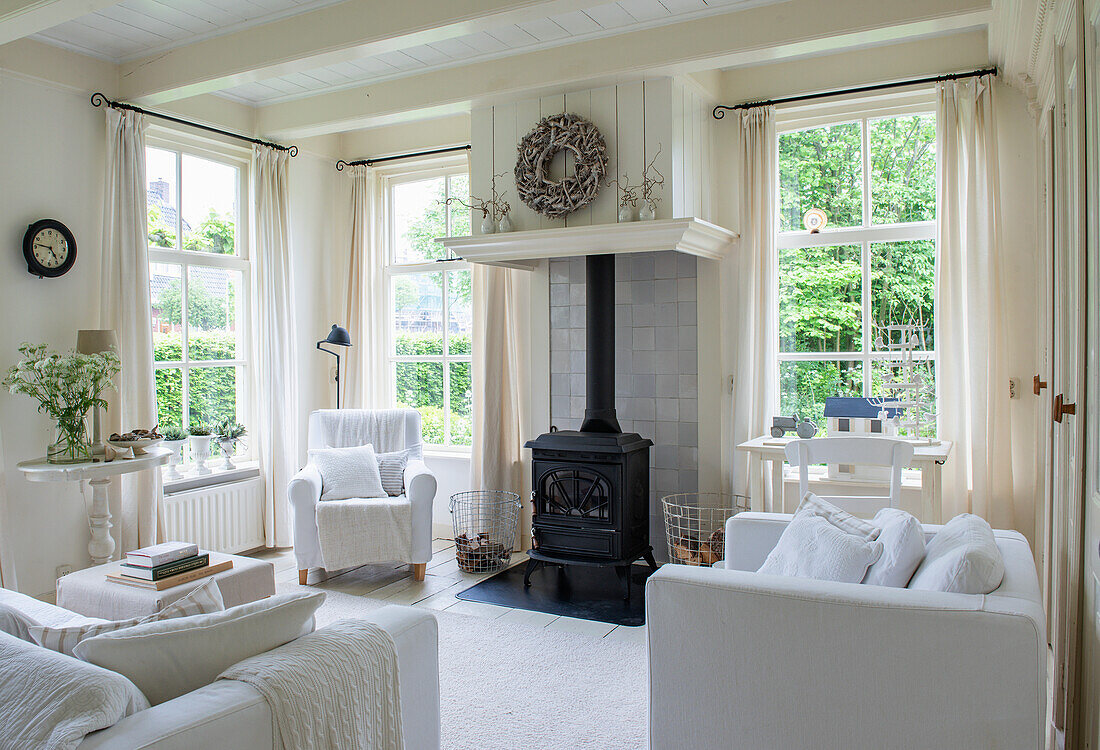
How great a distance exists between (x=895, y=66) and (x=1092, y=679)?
10.4 feet

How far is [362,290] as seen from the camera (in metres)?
5.64

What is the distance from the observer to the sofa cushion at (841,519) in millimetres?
2400

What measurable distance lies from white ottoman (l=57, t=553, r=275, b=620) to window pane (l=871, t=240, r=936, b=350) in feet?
10.6

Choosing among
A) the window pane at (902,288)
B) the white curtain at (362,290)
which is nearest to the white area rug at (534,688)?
the white curtain at (362,290)

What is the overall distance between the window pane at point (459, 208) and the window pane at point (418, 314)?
1.10 ft

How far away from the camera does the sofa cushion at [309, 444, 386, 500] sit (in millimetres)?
4562

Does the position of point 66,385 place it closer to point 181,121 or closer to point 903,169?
point 181,121

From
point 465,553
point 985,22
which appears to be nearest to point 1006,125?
point 985,22

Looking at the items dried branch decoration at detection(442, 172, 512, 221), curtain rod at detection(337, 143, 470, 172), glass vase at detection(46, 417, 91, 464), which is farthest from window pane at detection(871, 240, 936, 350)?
glass vase at detection(46, 417, 91, 464)

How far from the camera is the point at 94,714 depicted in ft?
4.53

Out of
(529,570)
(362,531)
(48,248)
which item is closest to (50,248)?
(48,248)

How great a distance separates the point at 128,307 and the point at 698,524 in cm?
325

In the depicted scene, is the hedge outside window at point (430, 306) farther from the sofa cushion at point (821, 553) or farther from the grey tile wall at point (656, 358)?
the sofa cushion at point (821, 553)

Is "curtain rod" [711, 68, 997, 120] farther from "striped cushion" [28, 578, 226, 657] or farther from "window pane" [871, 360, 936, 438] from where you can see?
"striped cushion" [28, 578, 226, 657]
